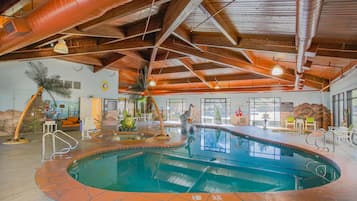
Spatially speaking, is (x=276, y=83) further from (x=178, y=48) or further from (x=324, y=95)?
(x=178, y=48)

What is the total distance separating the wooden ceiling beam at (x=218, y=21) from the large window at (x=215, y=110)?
35.5 ft

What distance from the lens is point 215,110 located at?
1664cm

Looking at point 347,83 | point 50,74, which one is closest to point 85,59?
point 50,74

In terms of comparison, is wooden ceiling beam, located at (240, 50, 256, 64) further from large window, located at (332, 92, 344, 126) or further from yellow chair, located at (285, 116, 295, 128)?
yellow chair, located at (285, 116, 295, 128)

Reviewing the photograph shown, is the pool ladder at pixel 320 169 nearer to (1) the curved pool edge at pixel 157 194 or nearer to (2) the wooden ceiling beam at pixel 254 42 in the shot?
(1) the curved pool edge at pixel 157 194

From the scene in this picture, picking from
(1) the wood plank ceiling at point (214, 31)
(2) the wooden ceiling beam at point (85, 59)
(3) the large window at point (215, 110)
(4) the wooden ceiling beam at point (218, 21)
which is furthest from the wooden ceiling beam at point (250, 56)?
(3) the large window at point (215, 110)

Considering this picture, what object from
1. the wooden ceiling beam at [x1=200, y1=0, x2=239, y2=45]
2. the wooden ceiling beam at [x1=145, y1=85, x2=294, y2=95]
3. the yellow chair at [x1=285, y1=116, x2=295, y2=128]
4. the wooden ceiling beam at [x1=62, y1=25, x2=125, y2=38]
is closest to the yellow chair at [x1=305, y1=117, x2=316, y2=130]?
the yellow chair at [x1=285, y1=116, x2=295, y2=128]

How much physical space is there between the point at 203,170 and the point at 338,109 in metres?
8.70

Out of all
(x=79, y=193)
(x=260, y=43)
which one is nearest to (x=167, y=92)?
(x=260, y=43)

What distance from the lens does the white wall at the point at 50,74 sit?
8625 mm

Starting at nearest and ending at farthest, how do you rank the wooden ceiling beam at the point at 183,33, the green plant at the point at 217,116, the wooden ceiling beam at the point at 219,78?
the wooden ceiling beam at the point at 183,33 < the wooden ceiling beam at the point at 219,78 < the green plant at the point at 217,116

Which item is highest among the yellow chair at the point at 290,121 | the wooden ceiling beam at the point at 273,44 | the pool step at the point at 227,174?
the wooden ceiling beam at the point at 273,44

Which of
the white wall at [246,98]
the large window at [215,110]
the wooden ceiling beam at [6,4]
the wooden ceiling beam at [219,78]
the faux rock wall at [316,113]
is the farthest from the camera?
the large window at [215,110]

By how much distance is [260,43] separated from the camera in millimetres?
5715
